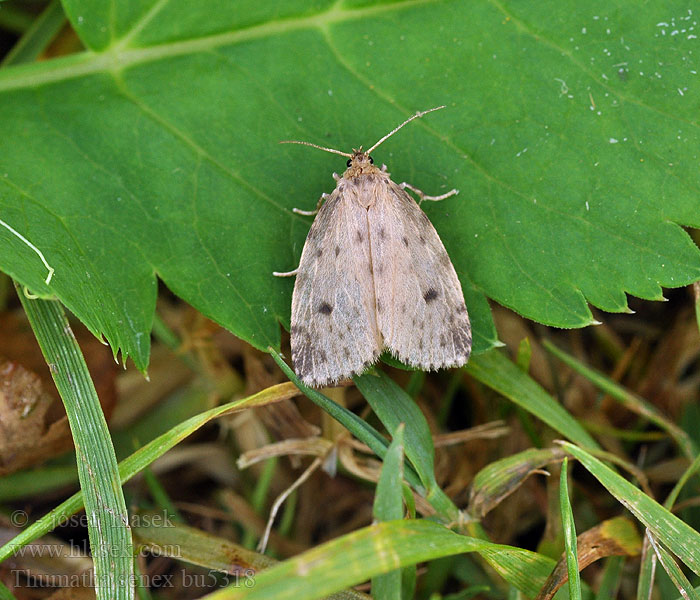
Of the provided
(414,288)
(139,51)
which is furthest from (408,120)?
(139,51)

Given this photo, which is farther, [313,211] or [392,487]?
[313,211]

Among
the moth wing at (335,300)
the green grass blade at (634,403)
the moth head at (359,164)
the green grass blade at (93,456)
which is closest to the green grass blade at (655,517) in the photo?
the green grass blade at (634,403)

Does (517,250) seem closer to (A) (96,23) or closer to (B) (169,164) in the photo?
(B) (169,164)

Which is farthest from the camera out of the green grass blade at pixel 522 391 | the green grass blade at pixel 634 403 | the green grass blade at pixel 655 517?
the green grass blade at pixel 634 403

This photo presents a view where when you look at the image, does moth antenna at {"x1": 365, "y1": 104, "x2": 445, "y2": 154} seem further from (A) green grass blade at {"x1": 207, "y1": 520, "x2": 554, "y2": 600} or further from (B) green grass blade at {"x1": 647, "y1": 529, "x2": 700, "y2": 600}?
(B) green grass blade at {"x1": 647, "y1": 529, "x2": 700, "y2": 600}

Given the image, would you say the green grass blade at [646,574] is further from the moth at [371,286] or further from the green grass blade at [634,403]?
the moth at [371,286]

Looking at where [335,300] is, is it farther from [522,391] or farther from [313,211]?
[522,391]
